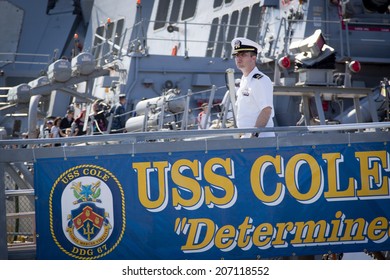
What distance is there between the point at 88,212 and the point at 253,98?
69.9 inches

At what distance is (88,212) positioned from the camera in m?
7.47

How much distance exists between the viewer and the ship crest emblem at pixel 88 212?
7445mm

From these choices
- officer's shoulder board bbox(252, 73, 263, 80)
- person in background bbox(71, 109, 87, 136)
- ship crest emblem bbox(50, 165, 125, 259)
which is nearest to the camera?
ship crest emblem bbox(50, 165, 125, 259)

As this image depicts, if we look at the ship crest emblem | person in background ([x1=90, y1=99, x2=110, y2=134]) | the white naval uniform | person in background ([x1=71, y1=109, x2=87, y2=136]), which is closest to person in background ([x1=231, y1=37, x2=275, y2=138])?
the white naval uniform

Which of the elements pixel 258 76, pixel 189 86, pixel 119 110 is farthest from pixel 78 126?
pixel 258 76

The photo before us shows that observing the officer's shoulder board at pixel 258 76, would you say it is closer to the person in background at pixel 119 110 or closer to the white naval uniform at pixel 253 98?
the white naval uniform at pixel 253 98

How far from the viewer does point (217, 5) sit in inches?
949

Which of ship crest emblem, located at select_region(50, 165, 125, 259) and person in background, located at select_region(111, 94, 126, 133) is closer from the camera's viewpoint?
ship crest emblem, located at select_region(50, 165, 125, 259)

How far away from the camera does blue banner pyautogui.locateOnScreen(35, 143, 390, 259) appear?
7.46 metres

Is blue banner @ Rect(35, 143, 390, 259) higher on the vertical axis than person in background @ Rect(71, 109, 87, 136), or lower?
lower

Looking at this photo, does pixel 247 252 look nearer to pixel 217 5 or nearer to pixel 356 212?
pixel 356 212

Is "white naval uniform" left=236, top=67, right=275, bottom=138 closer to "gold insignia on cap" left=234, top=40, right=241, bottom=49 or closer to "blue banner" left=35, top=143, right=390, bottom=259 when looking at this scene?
"gold insignia on cap" left=234, top=40, right=241, bottom=49

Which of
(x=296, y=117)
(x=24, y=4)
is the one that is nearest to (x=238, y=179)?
(x=296, y=117)

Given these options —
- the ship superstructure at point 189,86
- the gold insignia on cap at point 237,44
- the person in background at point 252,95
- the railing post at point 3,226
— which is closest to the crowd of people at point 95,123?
the ship superstructure at point 189,86
